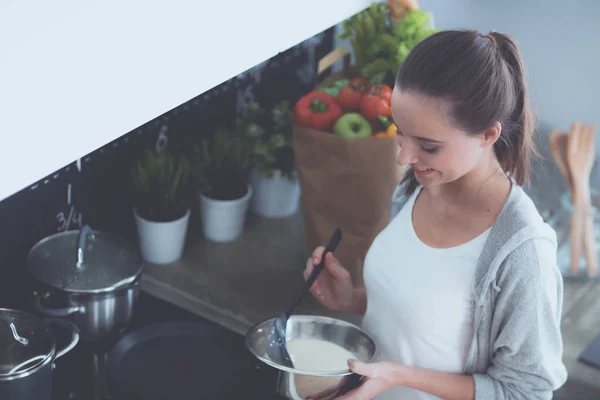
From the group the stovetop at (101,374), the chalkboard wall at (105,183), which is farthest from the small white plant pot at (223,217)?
the stovetop at (101,374)

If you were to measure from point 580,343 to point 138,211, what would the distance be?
0.85 m

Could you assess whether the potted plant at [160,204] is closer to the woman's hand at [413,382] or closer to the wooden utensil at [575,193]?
the woman's hand at [413,382]

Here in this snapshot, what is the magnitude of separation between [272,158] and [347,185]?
25 cm

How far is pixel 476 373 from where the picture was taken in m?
1.05

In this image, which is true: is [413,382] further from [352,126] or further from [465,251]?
[352,126]

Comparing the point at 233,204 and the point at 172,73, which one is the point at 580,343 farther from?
the point at 172,73

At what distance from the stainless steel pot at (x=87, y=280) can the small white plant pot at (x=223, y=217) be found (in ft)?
0.98

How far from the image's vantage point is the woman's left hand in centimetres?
98

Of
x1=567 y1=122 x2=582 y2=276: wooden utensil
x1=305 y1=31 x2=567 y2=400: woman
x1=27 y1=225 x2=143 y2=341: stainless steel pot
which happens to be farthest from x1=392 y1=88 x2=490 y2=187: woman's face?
x1=567 y1=122 x2=582 y2=276: wooden utensil

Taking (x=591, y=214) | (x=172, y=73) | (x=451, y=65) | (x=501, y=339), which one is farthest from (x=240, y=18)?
(x=591, y=214)

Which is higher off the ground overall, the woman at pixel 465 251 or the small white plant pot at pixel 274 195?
the woman at pixel 465 251

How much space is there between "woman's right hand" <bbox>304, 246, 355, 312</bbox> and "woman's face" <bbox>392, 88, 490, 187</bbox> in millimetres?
291

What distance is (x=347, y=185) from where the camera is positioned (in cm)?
136

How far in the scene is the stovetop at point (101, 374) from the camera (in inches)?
46.2
